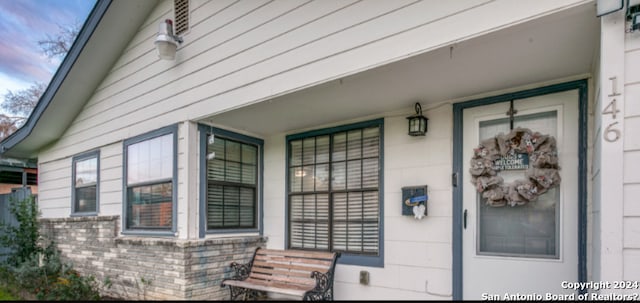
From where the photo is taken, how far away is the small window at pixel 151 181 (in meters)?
4.72

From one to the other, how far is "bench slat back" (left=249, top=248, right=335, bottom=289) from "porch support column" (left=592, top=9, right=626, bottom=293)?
260 centimetres

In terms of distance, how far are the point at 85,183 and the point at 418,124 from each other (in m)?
5.69

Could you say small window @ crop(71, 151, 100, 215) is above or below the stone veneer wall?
above

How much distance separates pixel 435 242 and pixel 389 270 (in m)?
0.61

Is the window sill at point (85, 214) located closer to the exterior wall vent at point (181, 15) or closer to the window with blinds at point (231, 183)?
the window with blinds at point (231, 183)

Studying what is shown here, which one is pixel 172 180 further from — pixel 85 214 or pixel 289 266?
pixel 85 214

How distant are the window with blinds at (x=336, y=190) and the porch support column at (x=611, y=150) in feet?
7.80

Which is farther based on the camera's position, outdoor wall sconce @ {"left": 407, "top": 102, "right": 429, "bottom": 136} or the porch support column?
outdoor wall sconce @ {"left": 407, "top": 102, "right": 429, "bottom": 136}

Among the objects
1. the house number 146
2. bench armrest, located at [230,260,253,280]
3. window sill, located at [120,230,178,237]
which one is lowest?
bench armrest, located at [230,260,253,280]

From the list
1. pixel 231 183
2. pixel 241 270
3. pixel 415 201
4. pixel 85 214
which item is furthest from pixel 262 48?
pixel 85 214

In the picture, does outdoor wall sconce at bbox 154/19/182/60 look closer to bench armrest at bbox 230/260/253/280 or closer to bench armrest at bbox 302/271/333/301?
bench armrest at bbox 230/260/253/280

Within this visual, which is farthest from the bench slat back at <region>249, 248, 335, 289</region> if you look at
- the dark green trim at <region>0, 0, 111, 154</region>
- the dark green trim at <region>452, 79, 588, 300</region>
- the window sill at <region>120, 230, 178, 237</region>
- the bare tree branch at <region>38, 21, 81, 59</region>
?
the bare tree branch at <region>38, 21, 81, 59</region>

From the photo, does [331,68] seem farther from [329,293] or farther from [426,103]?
[329,293]

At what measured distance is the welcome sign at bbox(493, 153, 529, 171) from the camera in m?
A: 3.34
